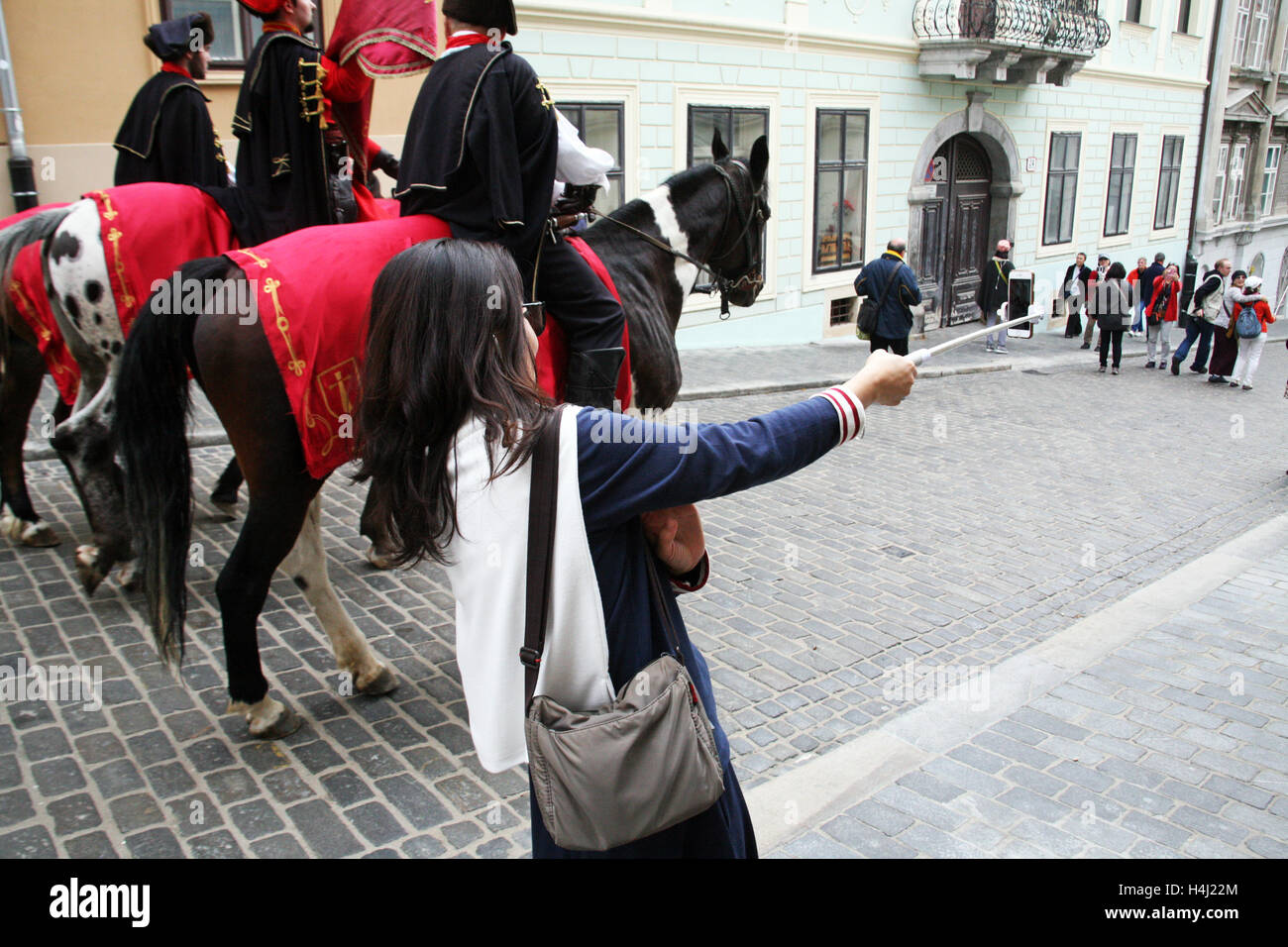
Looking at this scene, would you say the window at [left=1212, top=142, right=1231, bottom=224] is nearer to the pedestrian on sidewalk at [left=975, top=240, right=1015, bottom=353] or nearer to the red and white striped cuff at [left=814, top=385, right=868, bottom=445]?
the pedestrian on sidewalk at [left=975, top=240, right=1015, bottom=353]

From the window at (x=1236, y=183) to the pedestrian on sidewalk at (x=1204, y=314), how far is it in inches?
668

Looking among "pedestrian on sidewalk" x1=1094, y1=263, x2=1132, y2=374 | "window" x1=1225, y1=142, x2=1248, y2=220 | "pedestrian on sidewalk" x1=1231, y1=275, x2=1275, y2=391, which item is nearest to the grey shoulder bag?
"pedestrian on sidewalk" x1=1231, y1=275, x2=1275, y2=391

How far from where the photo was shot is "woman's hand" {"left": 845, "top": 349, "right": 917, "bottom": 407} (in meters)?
2.05

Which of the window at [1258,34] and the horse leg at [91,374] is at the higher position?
the window at [1258,34]

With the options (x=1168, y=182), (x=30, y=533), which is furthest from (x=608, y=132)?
(x=1168, y=182)

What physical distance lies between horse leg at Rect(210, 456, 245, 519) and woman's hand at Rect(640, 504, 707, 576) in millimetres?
5061

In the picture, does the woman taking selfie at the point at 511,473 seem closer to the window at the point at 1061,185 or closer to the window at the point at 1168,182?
the window at the point at 1061,185

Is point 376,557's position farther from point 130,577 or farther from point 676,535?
point 676,535

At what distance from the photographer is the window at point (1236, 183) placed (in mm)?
30469

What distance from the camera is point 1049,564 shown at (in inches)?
259

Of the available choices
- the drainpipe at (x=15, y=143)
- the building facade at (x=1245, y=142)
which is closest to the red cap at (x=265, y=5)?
the drainpipe at (x=15, y=143)

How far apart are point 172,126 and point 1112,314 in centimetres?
1575

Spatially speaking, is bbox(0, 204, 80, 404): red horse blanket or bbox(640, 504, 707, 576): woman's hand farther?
bbox(0, 204, 80, 404): red horse blanket
